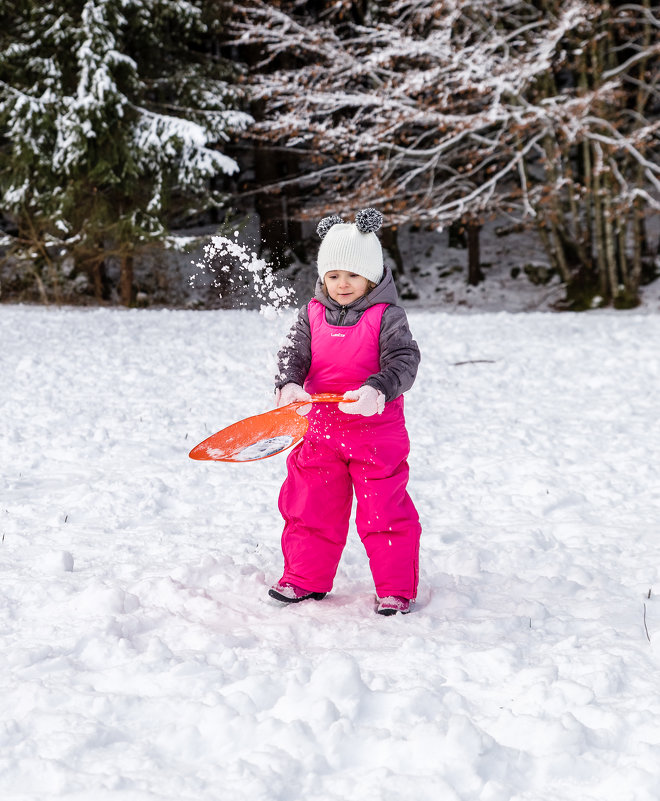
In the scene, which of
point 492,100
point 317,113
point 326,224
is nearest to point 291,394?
point 326,224

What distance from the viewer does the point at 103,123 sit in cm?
1479

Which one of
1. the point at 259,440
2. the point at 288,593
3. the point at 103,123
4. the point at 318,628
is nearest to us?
the point at 318,628

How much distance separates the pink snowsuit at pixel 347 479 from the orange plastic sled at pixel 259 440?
69 mm

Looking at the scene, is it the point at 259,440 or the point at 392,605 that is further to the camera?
the point at 259,440

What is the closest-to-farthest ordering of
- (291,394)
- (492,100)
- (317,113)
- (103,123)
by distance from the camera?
(291,394) → (317,113) → (492,100) → (103,123)

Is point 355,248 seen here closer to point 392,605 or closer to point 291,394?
point 291,394

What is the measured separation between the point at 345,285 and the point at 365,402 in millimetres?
532

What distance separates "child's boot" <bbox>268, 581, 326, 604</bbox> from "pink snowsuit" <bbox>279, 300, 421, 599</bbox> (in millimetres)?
23

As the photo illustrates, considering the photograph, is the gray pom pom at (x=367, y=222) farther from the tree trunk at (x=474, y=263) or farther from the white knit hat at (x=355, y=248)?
the tree trunk at (x=474, y=263)

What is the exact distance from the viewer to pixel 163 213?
16516mm

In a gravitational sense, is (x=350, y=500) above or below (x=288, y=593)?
above

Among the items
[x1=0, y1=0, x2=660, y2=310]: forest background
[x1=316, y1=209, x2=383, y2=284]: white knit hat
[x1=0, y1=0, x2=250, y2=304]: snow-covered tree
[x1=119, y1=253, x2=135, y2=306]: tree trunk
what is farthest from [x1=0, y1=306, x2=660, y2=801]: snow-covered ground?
[x1=119, y1=253, x2=135, y2=306]: tree trunk

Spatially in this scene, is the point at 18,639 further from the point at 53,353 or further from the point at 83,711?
the point at 53,353

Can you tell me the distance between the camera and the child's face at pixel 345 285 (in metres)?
3.14
